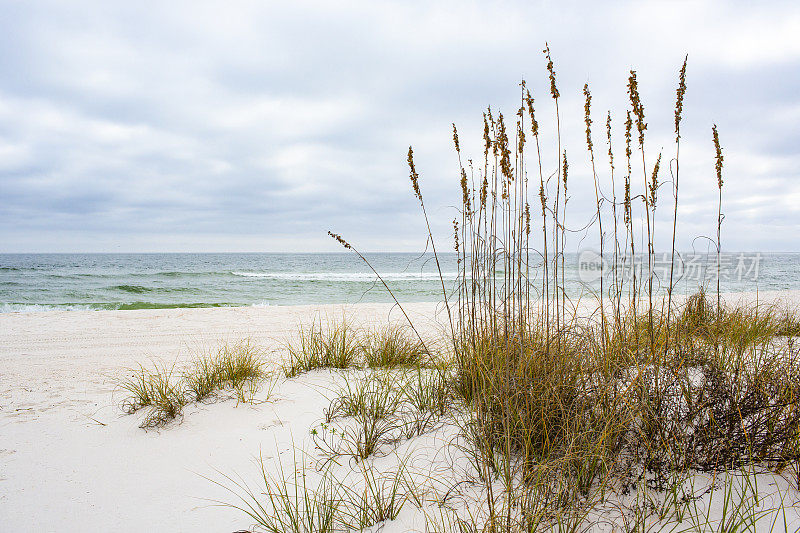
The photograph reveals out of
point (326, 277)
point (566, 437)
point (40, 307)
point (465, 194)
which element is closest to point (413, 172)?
point (465, 194)

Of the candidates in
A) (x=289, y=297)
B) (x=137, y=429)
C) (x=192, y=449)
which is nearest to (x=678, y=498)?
(x=192, y=449)

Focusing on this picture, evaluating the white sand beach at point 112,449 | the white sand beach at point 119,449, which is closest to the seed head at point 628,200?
the white sand beach at point 119,449

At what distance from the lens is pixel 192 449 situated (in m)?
2.52

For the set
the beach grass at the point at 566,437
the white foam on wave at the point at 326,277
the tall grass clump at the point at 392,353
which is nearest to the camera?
the beach grass at the point at 566,437

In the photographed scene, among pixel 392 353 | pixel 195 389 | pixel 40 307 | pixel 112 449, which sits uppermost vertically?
pixel 392 353

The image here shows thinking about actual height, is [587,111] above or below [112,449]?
above

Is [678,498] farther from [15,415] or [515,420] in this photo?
[15,415]

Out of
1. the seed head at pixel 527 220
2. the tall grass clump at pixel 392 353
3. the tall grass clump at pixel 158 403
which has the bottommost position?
the tall grass clump at pixel 158 403

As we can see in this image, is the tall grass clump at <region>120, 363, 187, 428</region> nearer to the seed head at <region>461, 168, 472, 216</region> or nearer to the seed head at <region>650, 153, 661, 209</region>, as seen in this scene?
the seed head at <region>461, 168, 472, 216</region>

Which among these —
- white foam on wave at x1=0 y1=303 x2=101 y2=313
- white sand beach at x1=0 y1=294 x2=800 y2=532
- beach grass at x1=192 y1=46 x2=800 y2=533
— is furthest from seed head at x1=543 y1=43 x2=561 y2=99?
white foam on wave at x1=0 y1=303 x2=101 y2=313

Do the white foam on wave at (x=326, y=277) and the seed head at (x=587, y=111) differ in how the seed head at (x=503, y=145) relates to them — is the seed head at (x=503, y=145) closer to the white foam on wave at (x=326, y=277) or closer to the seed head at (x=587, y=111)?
the seed head at (x=587, y=111)

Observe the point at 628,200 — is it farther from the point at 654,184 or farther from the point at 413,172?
the point at 413,172

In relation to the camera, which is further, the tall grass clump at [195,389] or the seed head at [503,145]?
the tall grass clump at [195,389]

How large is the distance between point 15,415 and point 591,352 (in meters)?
4.18
